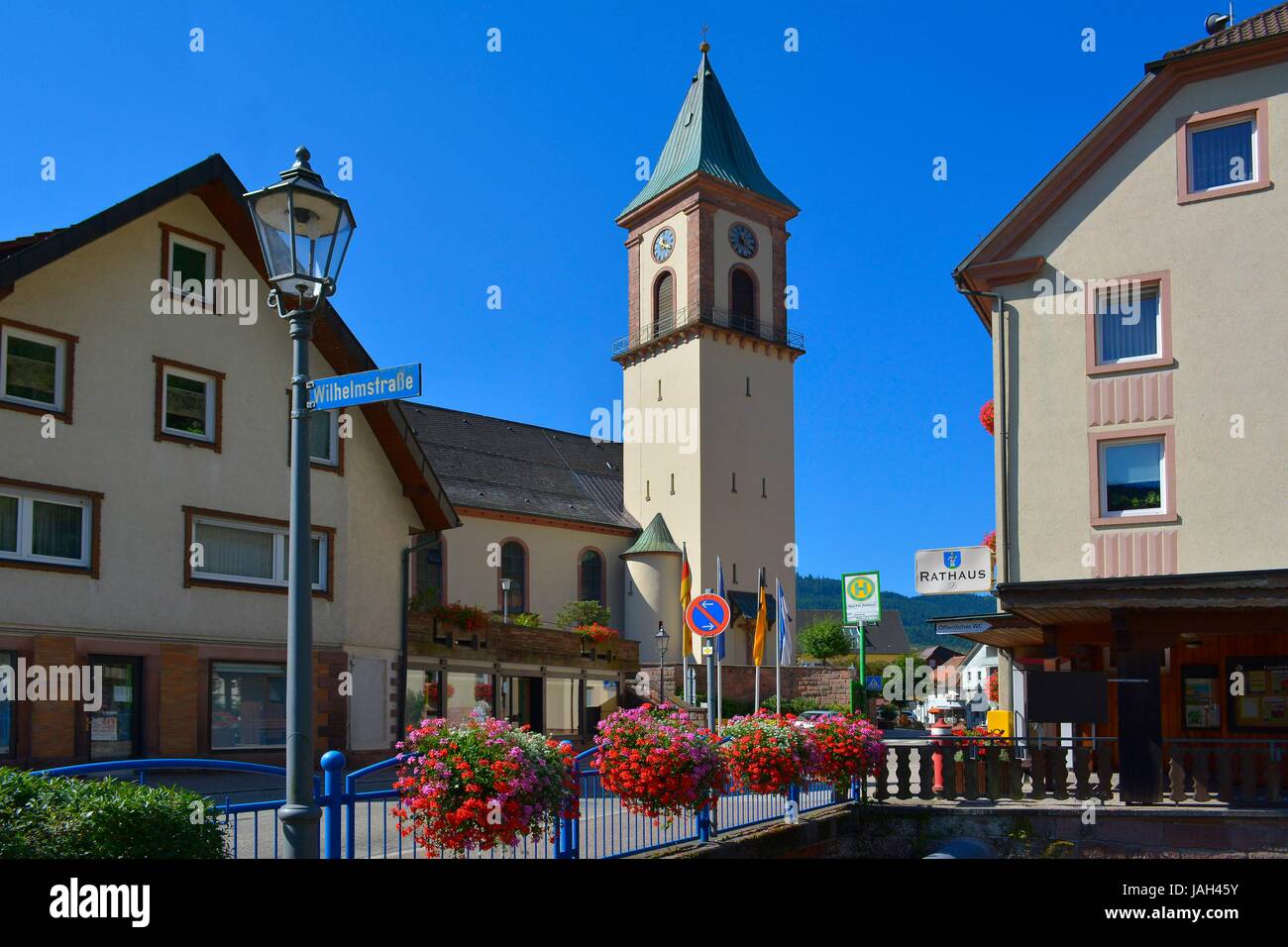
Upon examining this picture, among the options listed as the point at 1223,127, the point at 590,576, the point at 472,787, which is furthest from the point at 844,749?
the point at 590,576

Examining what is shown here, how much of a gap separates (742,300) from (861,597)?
38.9m

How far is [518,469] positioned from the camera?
2295 inches

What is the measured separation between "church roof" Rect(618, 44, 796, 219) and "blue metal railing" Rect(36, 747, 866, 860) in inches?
1883

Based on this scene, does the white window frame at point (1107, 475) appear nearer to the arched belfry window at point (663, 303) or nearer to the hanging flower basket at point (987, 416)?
the hanging flower basket at point (987, 416)

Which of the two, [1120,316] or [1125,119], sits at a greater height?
[1125,119]

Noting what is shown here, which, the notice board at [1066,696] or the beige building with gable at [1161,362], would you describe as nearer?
the notice board at [1066,696]

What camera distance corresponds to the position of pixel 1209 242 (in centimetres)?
2050

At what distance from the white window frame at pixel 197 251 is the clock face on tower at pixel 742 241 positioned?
38914mm

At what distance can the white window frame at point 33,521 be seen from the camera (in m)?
21.5

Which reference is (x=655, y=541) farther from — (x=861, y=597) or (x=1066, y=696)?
(x=1066, y=696)

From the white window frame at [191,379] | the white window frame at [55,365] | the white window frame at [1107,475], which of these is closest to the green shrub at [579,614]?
the white window frame at [191,379]
